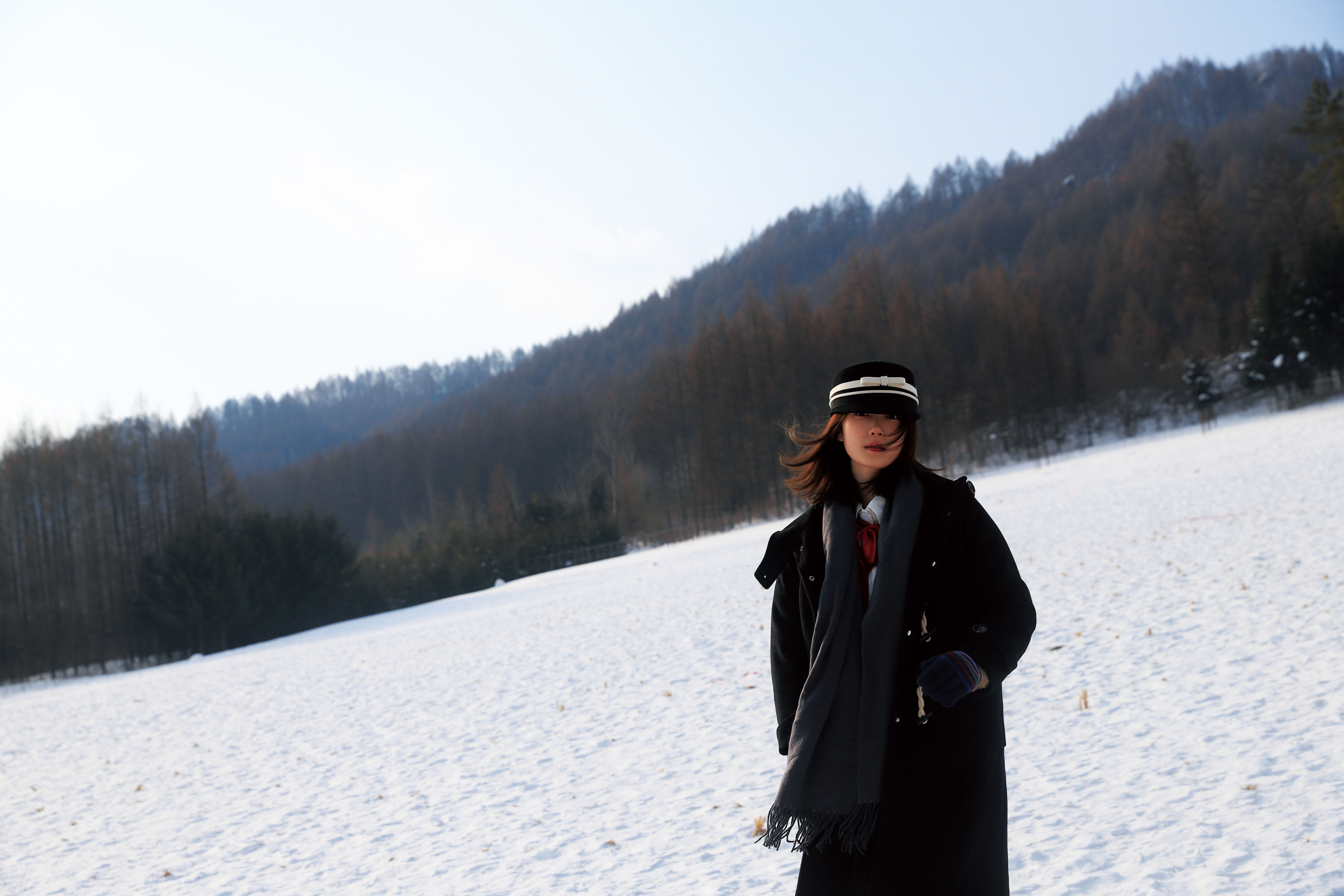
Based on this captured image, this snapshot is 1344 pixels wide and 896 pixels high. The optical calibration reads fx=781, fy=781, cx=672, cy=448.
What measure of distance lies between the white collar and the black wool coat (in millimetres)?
107

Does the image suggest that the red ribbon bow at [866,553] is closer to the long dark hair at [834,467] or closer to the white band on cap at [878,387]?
the long dark hair at [834,467]

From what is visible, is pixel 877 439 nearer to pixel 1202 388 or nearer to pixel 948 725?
pixel 948 725

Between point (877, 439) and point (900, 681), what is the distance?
636 mm

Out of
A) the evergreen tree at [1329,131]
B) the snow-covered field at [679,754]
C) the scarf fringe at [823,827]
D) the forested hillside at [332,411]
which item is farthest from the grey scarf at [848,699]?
the forested hillside at [332,411]

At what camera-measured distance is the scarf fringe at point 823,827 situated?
1987 millimetres

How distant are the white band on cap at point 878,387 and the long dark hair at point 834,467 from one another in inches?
2.7

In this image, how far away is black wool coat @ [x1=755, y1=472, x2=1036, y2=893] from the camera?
1.96m

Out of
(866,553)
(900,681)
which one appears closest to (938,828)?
(900,681)

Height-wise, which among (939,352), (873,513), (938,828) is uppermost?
(939,352)

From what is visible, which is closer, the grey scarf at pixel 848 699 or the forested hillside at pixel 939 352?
the grey scarf at pixel 848 699

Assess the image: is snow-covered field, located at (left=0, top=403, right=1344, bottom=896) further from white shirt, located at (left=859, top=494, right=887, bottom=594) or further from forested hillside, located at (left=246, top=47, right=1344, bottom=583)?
forested hillside, located at (left=246, top=47, right=1344, bottom=583)

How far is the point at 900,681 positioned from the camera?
2.00 meters

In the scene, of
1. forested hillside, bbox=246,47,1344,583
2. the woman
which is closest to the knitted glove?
the woman

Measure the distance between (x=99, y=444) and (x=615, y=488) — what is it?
3057 centimetres
